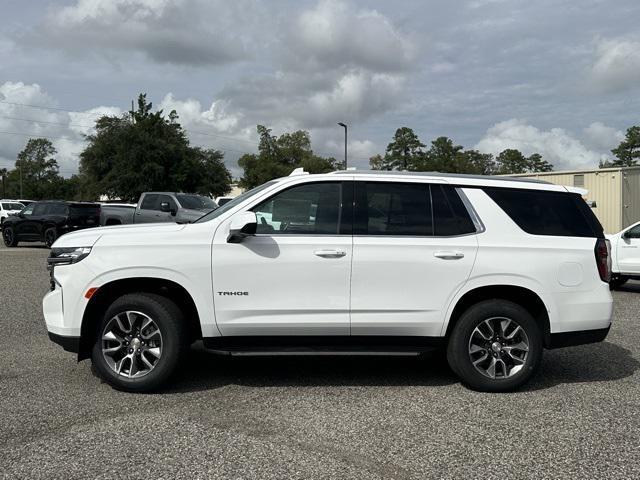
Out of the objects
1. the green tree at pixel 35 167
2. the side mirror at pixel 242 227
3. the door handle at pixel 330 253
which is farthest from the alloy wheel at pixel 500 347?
the green tree at pixel 35 167

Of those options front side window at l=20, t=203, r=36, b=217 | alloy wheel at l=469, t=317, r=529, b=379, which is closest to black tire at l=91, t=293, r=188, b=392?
alloy wheel at l=469, t=317, r=529, b=379

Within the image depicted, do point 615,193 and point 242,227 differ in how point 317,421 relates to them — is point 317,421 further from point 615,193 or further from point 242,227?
point 615,193

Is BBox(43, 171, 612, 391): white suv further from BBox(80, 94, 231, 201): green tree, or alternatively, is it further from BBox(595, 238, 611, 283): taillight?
BBox(80, 94, 231, 201): green tree

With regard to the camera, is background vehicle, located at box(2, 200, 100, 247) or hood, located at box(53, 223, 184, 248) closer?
hood, located at box(53, 223, 184, 248)

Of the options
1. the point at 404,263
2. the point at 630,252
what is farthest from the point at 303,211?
the point at 630,252

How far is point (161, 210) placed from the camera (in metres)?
18.1

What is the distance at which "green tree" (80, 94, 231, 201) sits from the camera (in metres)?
48.9

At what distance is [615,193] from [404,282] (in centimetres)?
2585

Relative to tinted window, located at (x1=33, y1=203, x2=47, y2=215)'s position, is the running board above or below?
below

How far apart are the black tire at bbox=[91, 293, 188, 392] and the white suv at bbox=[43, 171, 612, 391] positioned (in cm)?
1

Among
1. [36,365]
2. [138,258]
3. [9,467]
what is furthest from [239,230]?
[36,365]

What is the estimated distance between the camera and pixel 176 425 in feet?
14.4

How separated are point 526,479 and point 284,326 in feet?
7.15

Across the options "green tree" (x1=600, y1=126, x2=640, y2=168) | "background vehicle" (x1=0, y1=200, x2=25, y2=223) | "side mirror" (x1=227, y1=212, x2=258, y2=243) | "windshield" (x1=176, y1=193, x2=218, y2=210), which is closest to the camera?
"side mirror" (x1=227, y1=212, x2=258, y2=243)
